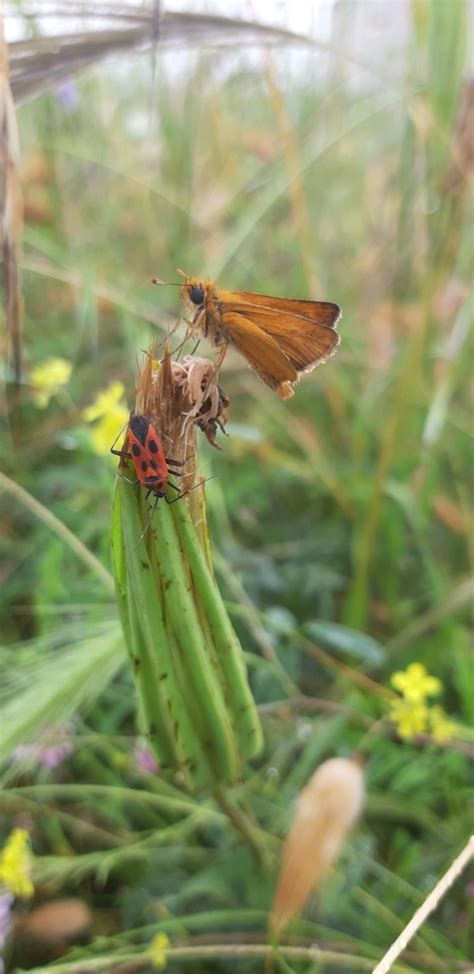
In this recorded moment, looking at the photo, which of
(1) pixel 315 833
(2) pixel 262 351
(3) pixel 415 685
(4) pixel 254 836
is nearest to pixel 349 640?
(3) pixel 415 685

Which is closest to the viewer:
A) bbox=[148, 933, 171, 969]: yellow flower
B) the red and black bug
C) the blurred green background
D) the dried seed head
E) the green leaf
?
the red and black bug

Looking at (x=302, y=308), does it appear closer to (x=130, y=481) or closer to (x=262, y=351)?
(x=262, y=351)

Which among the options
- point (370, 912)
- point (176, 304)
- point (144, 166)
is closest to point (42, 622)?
point (370, 912)

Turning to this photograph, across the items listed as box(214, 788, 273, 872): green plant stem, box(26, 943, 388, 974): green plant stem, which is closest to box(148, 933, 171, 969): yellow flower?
box(26, 943, 388, 974): green plant stem

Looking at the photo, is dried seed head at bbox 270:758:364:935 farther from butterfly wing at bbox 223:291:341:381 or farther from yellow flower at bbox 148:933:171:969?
butterfly wing at bbox 223:291:341:381

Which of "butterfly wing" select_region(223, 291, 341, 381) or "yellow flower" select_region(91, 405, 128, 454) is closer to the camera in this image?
"butterfly wing" select_region(223, 291, 341, 381)

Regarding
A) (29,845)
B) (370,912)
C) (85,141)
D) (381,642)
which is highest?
(85,141)

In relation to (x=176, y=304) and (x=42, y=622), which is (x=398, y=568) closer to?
(x=42, y=622)
